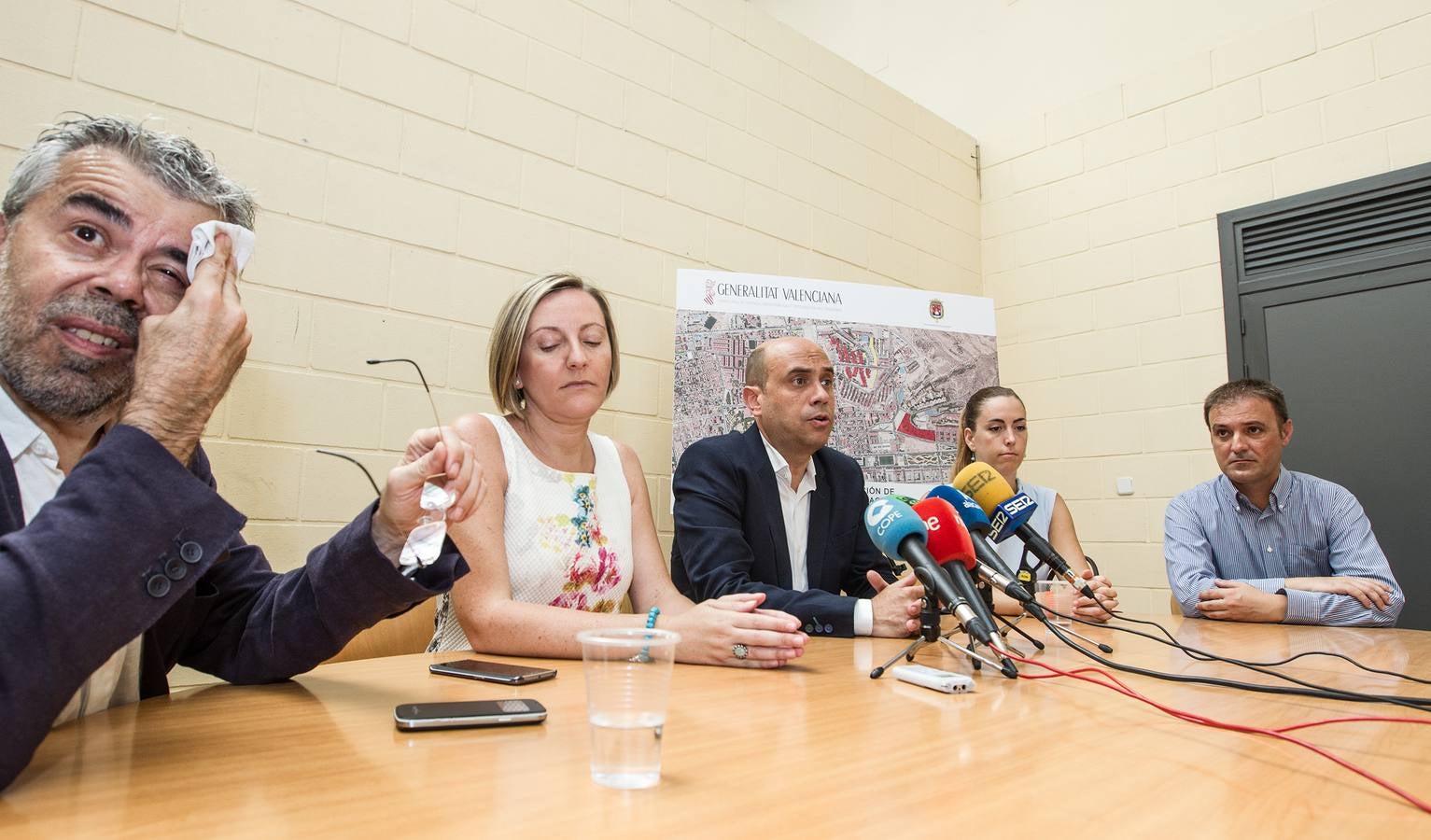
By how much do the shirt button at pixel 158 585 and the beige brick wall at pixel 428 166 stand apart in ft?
4.75

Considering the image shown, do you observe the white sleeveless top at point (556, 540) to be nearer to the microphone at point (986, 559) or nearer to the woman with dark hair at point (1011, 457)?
the microphone at point (986, 559)

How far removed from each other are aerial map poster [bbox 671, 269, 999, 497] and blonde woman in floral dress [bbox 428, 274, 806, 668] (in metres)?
0.72

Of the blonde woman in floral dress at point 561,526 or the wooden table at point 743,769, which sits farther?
the blonde woman in floral dress at point 561,526

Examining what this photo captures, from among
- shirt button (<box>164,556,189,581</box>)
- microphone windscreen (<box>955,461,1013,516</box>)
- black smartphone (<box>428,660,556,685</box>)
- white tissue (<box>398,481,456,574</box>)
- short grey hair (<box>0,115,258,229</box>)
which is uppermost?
short grey hair (<box>0,115,258,229</box>)

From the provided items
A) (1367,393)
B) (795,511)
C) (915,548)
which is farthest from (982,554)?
(1367,393)

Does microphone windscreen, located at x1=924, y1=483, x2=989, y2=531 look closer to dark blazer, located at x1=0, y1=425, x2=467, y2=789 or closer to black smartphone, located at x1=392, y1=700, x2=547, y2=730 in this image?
black smartphone, located at x1=392, y1=700, x2=547, y2=730

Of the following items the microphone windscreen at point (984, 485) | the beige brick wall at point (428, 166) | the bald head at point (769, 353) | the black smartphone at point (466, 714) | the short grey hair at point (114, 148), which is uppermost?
the beige brick wall at point (428, 166)

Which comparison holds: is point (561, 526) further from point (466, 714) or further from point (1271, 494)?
point (1271, 494)

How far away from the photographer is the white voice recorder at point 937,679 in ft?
3.37

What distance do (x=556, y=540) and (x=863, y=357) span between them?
5.59ft

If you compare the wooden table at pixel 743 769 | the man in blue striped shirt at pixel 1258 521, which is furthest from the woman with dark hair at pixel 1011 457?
the wooden table at pixel 743 769

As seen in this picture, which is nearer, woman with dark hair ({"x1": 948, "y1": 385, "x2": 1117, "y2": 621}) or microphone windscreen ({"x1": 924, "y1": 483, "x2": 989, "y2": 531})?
microphone windscreen ({"x1": 924, "y1": 483, "x2": 989, "y2": 531})

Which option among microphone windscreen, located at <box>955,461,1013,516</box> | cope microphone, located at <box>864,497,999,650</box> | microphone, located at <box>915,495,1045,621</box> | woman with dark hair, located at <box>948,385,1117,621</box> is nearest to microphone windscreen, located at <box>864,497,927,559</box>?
cope microphone, located at <box>864,497,999,650</box>

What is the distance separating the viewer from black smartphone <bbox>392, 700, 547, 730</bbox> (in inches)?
29.9
